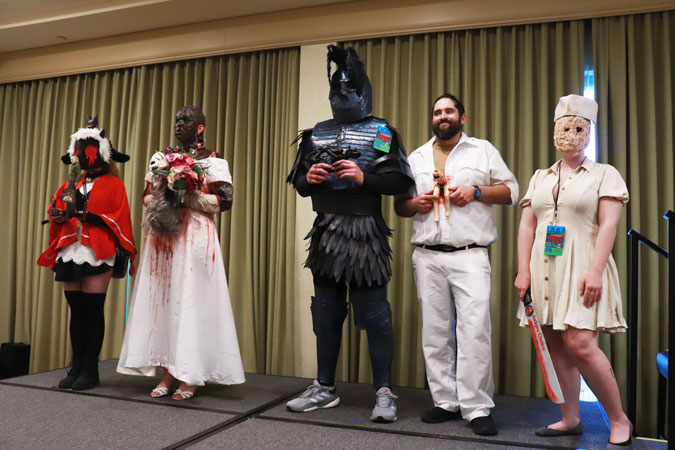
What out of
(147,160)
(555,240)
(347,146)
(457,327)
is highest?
(147,160)

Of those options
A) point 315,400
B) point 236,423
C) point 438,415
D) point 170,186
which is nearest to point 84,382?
point 236,423

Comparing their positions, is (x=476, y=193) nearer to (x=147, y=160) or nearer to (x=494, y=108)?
(x=494, y=108)

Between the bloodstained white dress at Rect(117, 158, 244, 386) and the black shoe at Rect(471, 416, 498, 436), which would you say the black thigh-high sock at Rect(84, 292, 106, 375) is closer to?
the bloodstained white dress at Rect(117, 158, 244, 386)

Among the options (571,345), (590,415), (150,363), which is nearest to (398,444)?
(571,345)

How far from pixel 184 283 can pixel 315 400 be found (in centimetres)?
85

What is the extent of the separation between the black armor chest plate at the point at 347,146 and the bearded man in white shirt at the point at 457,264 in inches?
10.4

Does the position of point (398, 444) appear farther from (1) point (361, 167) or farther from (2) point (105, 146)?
(2) point (105, 146)

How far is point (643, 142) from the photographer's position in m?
3.32

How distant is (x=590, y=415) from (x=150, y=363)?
215cm

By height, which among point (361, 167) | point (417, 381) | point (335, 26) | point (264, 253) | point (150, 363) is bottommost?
point (417, 381)

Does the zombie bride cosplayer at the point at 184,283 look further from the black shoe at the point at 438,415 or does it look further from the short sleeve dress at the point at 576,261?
the short sleeve dress at the point at 576,261

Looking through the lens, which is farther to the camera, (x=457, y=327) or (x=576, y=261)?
(x=457, y=327)

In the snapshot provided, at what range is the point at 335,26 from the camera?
3.86 m

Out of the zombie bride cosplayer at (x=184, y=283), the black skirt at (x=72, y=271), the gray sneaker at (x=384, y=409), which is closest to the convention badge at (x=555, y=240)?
the gray sneaker at (x=384, y=409)
